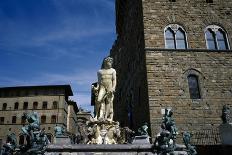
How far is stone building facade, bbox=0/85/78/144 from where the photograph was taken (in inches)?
1649

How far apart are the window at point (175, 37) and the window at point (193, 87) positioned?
1963mm

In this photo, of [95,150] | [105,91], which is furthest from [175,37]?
[95,150]

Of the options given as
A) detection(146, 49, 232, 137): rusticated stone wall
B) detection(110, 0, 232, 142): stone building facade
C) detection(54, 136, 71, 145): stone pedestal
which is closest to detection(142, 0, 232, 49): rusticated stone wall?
detection(110, 0, 232, 142): stone building facade

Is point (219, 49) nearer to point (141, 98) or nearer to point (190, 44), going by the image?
point (190, 44)

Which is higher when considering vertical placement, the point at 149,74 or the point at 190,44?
the point at 190,44

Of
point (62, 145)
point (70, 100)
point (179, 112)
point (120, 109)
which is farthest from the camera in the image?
point (70, 100)

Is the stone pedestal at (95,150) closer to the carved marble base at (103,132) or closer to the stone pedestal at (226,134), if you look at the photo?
the carved marble base at (103,132)

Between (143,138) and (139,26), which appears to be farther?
(139,26)

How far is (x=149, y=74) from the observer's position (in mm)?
17016

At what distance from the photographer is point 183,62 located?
1752 cm

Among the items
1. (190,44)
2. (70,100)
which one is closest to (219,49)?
(190,44)

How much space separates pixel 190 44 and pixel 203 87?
272cm

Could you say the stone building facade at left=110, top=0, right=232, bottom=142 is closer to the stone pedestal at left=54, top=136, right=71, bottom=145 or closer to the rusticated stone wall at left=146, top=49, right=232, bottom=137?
the rusticated stone wall at left=146, top=49, right=232, bottom=137

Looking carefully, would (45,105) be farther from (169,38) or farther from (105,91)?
(105,91)
